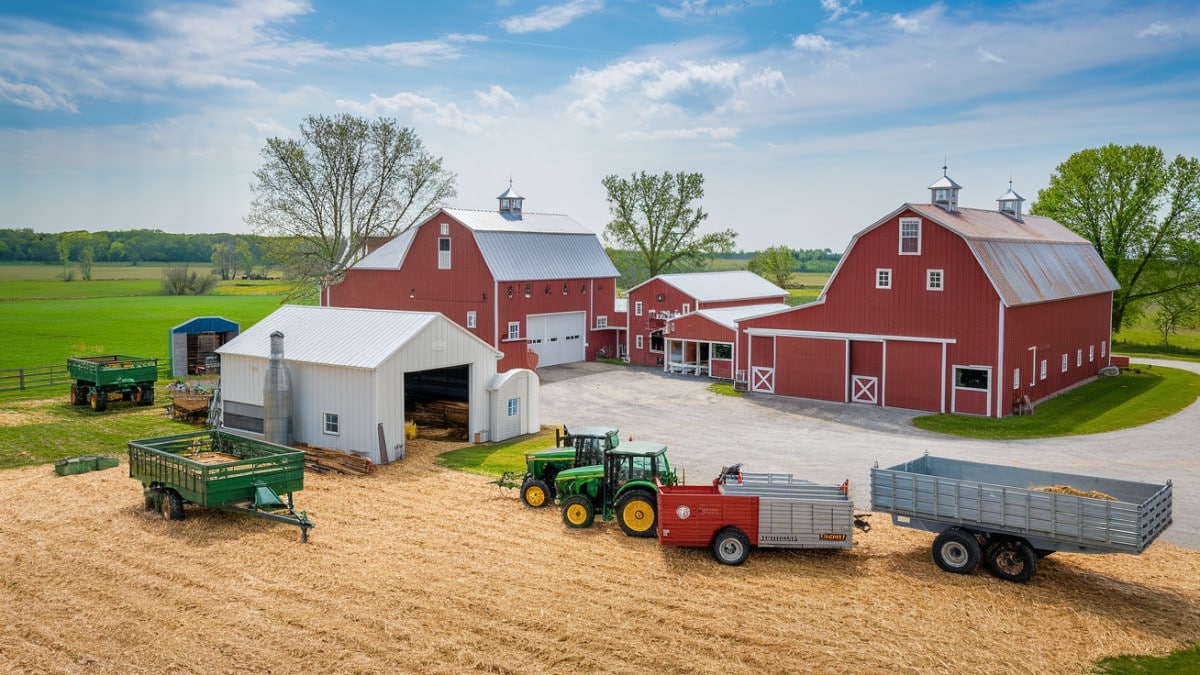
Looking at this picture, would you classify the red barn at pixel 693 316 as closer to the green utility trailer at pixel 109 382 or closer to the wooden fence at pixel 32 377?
the green utility trailer at pixel 109 382

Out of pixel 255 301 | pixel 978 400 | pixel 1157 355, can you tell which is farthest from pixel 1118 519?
pixel 255 301

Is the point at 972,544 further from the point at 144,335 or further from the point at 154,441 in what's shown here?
the point at 144,335

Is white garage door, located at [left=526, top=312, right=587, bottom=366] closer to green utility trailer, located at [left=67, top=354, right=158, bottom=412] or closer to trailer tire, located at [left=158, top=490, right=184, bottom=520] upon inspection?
green utility trailer, located at [left=67, top=354, right=158, bottom=412]

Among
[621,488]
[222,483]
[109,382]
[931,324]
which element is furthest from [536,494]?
[109,382]

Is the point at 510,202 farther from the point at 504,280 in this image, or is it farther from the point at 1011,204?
the point at 1011,204

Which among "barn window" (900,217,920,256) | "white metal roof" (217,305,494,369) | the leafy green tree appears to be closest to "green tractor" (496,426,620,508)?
"white metal roof" (217,305,494,369)
